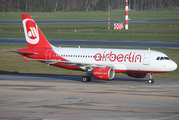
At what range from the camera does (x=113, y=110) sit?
25.0m

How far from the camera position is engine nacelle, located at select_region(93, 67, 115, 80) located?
1492 inches

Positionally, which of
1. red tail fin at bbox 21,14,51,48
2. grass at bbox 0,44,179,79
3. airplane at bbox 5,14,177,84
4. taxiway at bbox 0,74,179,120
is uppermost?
red tail fin at bbox 21,14,51,48

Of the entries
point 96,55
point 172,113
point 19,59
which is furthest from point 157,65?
point 19,59

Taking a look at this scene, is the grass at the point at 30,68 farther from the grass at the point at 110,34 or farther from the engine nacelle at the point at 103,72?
the grass at the point at 110,34

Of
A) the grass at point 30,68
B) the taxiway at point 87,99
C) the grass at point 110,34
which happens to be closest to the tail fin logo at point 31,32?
the taxiway at point 87,99

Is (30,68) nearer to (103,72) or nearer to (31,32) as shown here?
(31,32)

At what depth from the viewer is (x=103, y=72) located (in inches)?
1496

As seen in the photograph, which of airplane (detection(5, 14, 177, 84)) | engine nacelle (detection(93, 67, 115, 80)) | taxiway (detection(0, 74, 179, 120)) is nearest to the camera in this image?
taxiway (detection(0, 74, 179, 120))

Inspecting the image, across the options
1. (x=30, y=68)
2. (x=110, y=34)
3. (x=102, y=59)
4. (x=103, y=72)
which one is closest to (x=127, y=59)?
(x=102, y=59)

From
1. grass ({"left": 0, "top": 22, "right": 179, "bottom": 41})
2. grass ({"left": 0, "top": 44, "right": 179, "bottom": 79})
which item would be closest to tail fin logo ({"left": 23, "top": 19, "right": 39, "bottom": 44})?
grass ({"left": 0, "top": 44, "right": 179, "bottom": 79})

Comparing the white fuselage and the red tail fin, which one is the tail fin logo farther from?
the white fuselage

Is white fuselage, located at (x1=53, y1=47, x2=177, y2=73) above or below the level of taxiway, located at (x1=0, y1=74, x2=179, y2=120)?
above

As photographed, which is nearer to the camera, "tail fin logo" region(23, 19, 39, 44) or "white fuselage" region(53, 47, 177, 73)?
"white fuselage" region(53, 47, 177, 73)

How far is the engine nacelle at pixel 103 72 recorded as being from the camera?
37.9m
